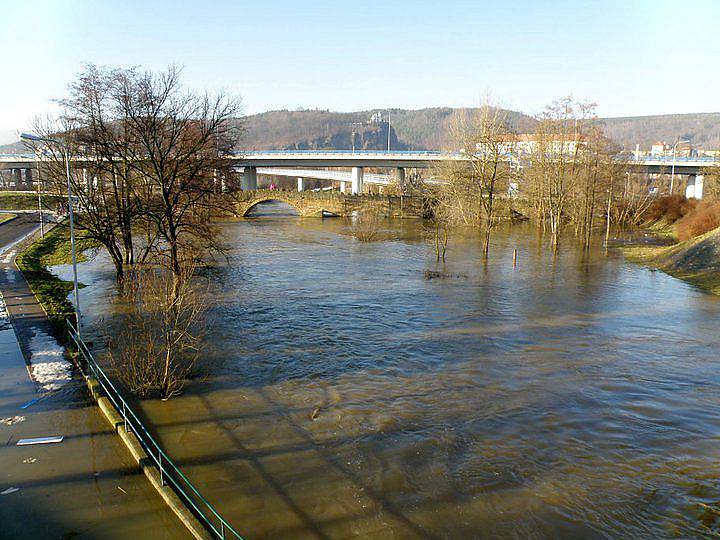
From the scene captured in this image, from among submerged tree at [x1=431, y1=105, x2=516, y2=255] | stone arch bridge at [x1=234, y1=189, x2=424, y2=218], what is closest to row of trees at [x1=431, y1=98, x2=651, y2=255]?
submerged tree at [x1=431, y1=105, x2=516, y2=255]

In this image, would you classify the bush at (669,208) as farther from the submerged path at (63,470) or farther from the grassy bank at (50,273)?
the submerged path at (63,470)

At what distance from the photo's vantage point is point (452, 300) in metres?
26.6

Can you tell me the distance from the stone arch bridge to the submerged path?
55.4 metres

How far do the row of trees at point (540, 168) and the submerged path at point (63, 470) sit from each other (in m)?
29.8

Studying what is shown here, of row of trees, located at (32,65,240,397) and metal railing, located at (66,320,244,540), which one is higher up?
row of trees, located at (32,65,240,397)

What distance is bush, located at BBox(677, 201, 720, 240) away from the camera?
41.4 metres

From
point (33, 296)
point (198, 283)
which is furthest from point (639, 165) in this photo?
point (33, 296)

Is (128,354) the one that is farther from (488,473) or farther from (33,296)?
(33,296)

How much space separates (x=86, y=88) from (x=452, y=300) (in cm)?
2039

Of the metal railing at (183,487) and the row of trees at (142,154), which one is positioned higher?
the row of trees at (142,154)

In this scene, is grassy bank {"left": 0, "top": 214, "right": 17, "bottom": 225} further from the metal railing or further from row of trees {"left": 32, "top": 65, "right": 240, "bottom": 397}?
the metal railing

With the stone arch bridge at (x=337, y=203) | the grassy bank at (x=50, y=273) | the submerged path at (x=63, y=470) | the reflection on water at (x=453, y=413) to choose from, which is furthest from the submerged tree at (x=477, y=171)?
the submerged path at (x=63, y=470)

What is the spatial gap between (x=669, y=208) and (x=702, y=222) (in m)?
18.1

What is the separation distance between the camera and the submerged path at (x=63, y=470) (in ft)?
31.0
